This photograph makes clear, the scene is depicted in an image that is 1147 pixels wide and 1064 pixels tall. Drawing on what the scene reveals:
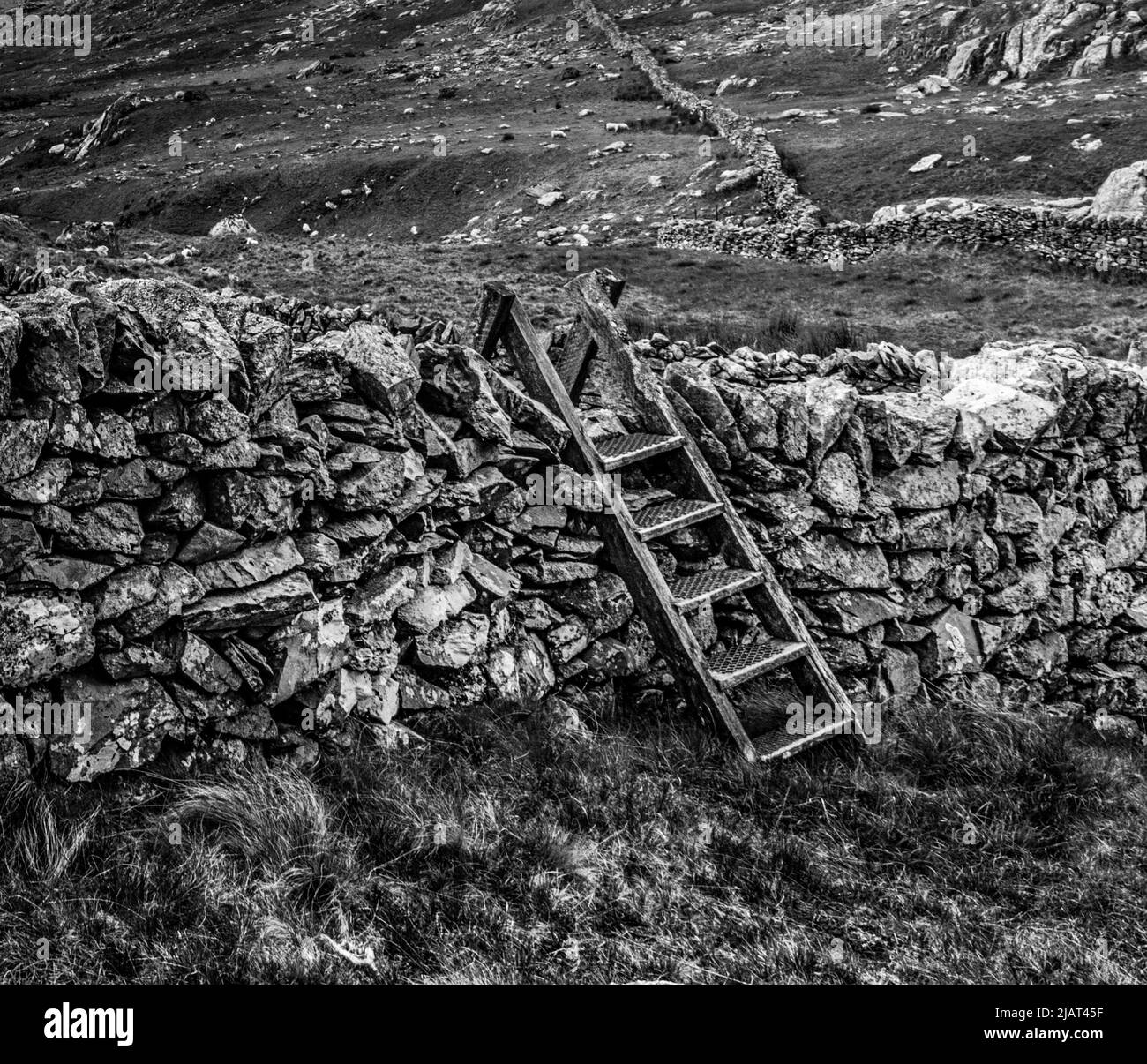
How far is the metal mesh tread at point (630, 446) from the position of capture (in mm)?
6102

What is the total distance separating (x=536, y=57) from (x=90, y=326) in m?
84.5

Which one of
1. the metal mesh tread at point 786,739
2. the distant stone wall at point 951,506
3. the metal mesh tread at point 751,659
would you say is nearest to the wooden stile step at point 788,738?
the metal mesh tread at point 786,739

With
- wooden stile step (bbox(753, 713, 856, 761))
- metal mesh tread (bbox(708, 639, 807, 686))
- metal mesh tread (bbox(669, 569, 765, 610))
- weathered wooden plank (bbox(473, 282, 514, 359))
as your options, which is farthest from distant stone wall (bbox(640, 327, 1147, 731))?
weathered wooden plank (bbox(473, 282, 514, 359))

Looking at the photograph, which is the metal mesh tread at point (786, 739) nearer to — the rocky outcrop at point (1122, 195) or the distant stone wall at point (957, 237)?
the distant stone wall at point (957, 237)

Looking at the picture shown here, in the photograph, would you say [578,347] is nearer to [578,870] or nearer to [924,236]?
[578,870]

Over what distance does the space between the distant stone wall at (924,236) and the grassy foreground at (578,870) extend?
25091 millimetres

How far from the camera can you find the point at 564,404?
20.5ft

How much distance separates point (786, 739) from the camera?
5.61 m

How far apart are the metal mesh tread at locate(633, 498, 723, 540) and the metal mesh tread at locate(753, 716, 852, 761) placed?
1.43 meters

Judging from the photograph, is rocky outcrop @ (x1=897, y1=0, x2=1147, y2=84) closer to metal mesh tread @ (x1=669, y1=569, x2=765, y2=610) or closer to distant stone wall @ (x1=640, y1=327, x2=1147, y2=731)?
distant stone wall @ (x1=640, y1=327, x2=1147, y2=731)

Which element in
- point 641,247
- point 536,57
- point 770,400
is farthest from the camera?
point 536,57
